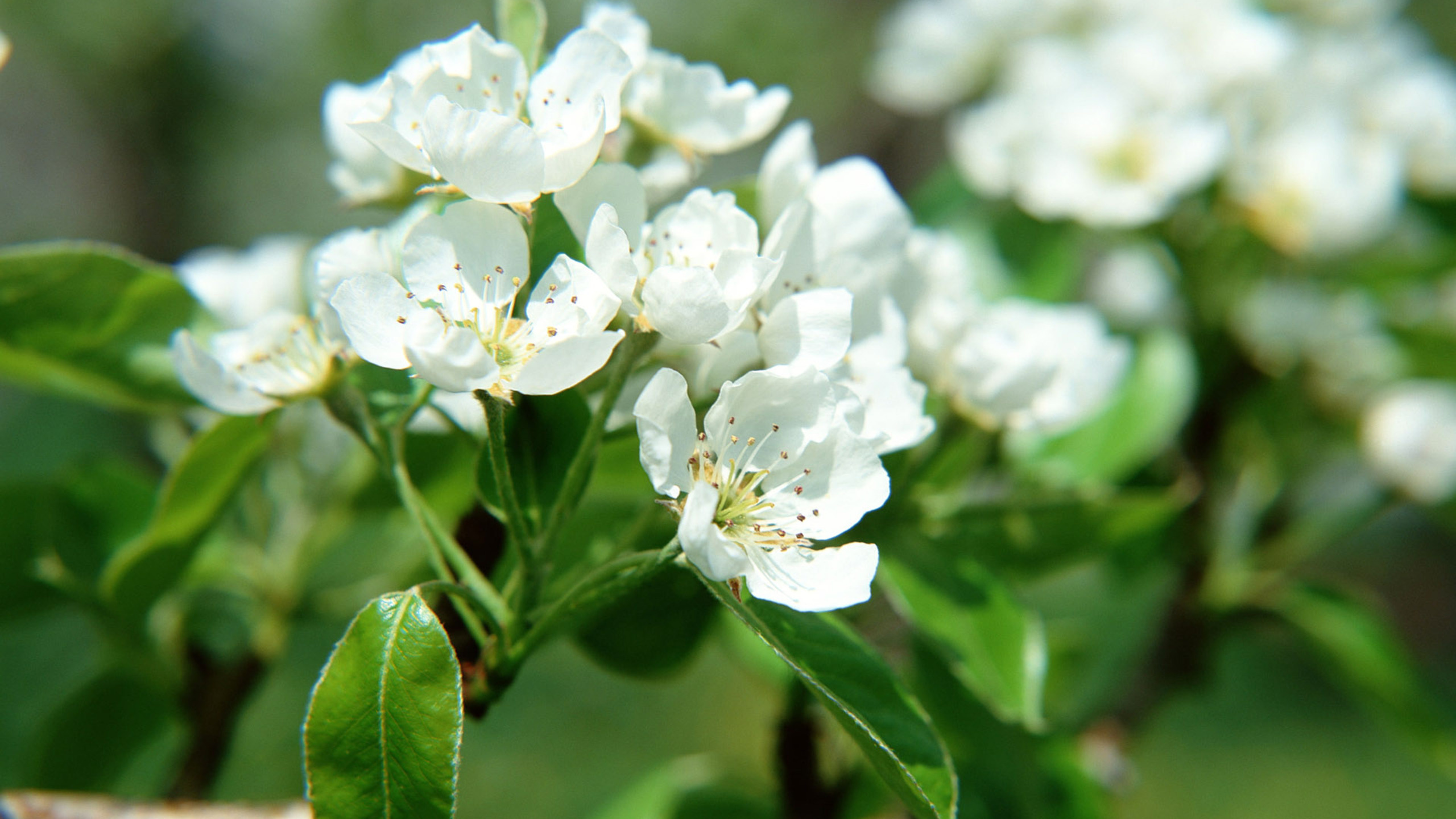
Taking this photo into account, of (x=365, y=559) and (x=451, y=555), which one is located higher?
(x=451, y=555)

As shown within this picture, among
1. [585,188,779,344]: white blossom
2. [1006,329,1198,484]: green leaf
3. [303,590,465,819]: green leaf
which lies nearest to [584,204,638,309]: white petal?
[585,188,779,344]: white blossom

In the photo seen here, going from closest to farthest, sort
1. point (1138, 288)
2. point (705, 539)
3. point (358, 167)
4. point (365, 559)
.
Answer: point (705, 539) < point (358, 167) < point (365, 559) < point (1138, 288)

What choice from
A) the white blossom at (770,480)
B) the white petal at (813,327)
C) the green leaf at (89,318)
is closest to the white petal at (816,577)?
the white blossom at (770,480)

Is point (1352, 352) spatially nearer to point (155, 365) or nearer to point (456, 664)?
point (456, 664)

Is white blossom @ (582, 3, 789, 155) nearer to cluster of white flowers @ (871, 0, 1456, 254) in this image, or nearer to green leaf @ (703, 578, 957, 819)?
green leaf @ (703, 578, 957, 819)

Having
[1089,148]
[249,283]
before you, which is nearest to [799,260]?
[249,283]

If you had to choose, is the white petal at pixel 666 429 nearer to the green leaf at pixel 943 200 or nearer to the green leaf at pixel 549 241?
the green leaf at pixel 549 241

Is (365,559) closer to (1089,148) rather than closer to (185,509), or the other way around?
(185,509)
